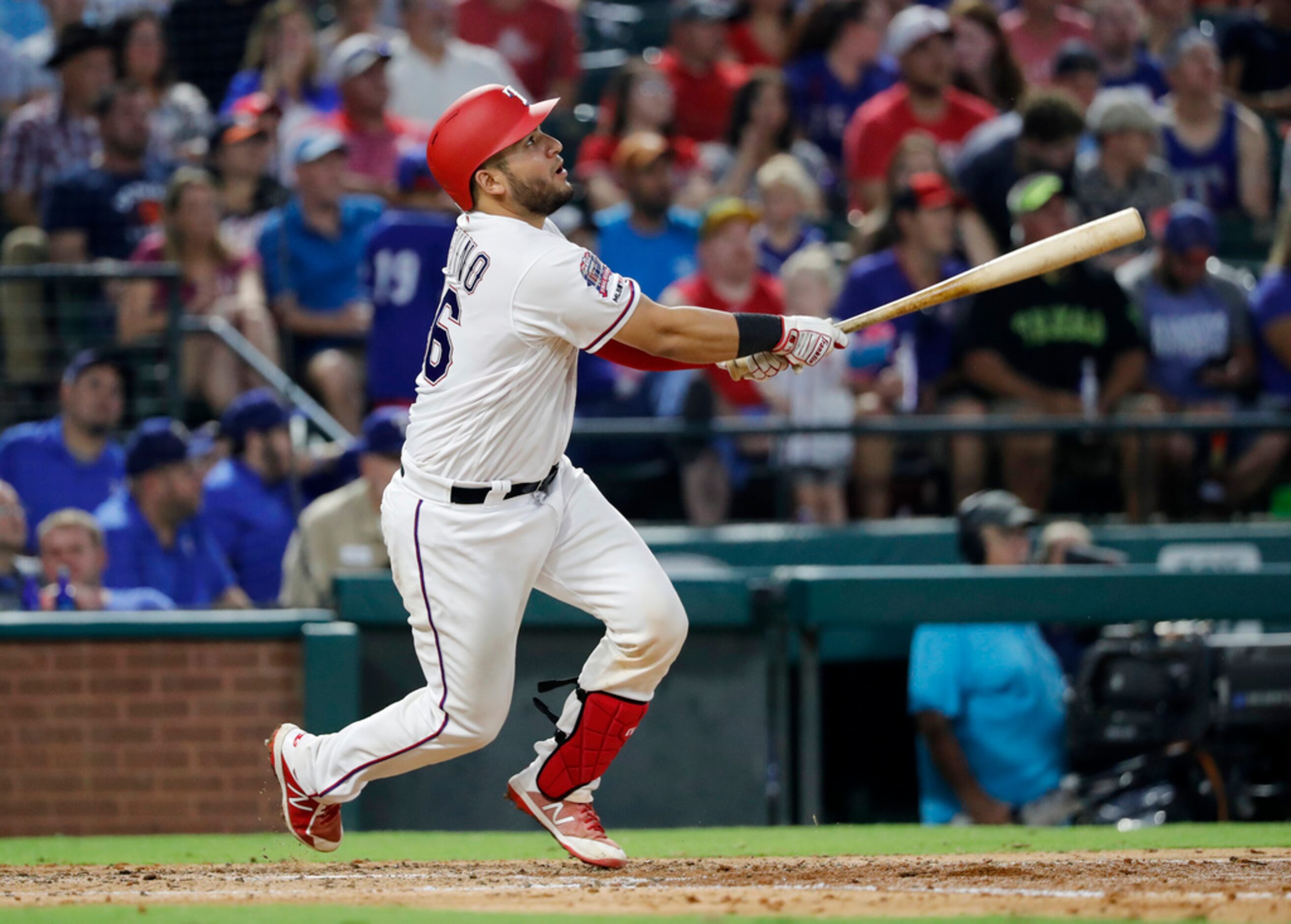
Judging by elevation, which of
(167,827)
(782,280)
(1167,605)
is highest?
(782,280)

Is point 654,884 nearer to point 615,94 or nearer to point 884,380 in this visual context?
point 884,380

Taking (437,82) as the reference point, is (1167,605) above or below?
below

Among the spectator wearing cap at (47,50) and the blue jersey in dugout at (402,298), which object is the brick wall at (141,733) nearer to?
the blue jersey in dugout at (402,298)

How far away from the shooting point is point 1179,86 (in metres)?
9.79

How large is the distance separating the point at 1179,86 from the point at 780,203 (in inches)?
92.1

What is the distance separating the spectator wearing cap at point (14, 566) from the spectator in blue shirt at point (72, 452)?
1.05ft

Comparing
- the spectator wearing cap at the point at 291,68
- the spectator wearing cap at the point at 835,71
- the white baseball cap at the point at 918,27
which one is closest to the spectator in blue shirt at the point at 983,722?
the white baseball cap at the point at 918,27

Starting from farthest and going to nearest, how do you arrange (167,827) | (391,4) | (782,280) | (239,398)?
(391,4) → (782,280) → (239,398) → (167,827)

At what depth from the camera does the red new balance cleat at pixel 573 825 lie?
459 centimetres

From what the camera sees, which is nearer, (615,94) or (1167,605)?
(1167,605)

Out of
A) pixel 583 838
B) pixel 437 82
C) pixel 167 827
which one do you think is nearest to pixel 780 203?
pixel 437 82

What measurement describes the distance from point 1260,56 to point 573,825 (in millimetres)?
7979

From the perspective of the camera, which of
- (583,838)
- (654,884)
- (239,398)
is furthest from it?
(239,398)

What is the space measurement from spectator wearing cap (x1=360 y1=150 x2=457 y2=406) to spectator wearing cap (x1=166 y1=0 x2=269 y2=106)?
107 inches
